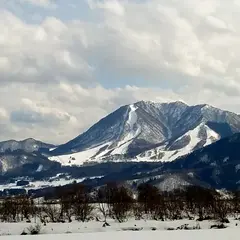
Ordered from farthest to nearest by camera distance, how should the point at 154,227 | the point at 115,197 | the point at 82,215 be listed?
the point at 115,197 → the point at 82,215 → the point at 154,227

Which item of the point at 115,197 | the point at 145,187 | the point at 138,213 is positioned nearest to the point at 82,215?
the point at 138,213

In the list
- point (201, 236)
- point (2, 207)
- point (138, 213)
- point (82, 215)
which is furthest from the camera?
point (2, 207)

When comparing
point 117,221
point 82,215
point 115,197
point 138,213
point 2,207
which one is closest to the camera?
point 117,221

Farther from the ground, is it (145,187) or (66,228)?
(145,187)

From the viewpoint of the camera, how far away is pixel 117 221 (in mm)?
79625

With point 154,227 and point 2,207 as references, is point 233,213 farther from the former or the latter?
point 2,207

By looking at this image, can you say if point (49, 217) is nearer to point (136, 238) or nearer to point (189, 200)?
point (189, 200)

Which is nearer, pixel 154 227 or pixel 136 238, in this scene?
pixel 136 238

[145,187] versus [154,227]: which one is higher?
[145,187]

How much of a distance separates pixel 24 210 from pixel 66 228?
96.8 feet

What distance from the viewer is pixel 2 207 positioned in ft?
323

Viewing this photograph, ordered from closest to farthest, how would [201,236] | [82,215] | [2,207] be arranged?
1. [201,236]
2. [82,215]
3. [2,207]

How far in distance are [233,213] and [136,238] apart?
46.6m

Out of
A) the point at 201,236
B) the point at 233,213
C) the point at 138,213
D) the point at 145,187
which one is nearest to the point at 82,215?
the point at 138,213
